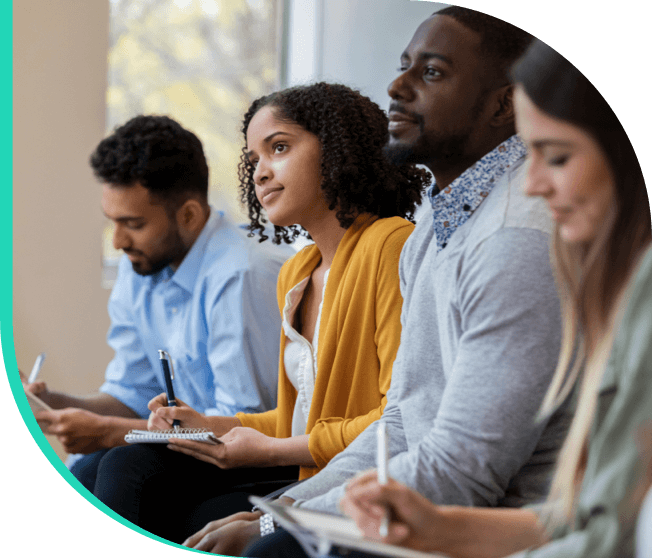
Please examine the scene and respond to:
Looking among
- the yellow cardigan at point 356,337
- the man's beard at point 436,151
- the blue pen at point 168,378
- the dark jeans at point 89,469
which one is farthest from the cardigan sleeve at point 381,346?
the dark jeans at point 89,469

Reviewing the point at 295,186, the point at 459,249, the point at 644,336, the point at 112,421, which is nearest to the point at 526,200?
the point at 459,249

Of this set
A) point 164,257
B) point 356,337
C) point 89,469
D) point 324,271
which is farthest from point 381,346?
point 89,469

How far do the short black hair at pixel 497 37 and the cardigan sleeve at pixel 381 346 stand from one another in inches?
9.6

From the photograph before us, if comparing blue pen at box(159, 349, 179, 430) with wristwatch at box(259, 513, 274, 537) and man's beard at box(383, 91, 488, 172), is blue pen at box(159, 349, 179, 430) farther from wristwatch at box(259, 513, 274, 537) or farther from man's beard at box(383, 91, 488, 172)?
man's beard at box(383, 91, 488, 172)

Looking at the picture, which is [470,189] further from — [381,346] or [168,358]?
[168,358]

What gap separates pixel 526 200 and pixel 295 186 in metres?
0.32

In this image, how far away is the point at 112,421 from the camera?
983 millimetres

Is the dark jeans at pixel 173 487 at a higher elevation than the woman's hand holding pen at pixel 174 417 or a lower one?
lower

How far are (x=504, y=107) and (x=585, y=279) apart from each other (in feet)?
0.73

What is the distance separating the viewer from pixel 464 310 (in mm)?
752

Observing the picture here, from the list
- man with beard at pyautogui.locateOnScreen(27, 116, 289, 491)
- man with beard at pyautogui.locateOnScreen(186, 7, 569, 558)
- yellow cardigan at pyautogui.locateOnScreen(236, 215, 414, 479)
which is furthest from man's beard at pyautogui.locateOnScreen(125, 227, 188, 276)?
man with beard at pyautogui.locateOnScreen(186, 7, 569, 558)

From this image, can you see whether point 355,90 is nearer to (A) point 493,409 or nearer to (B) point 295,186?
(B) point 295,186

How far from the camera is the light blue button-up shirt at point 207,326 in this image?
0.98 m

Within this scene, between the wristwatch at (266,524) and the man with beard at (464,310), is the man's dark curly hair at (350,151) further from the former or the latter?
the wristwatch at (266,524)
